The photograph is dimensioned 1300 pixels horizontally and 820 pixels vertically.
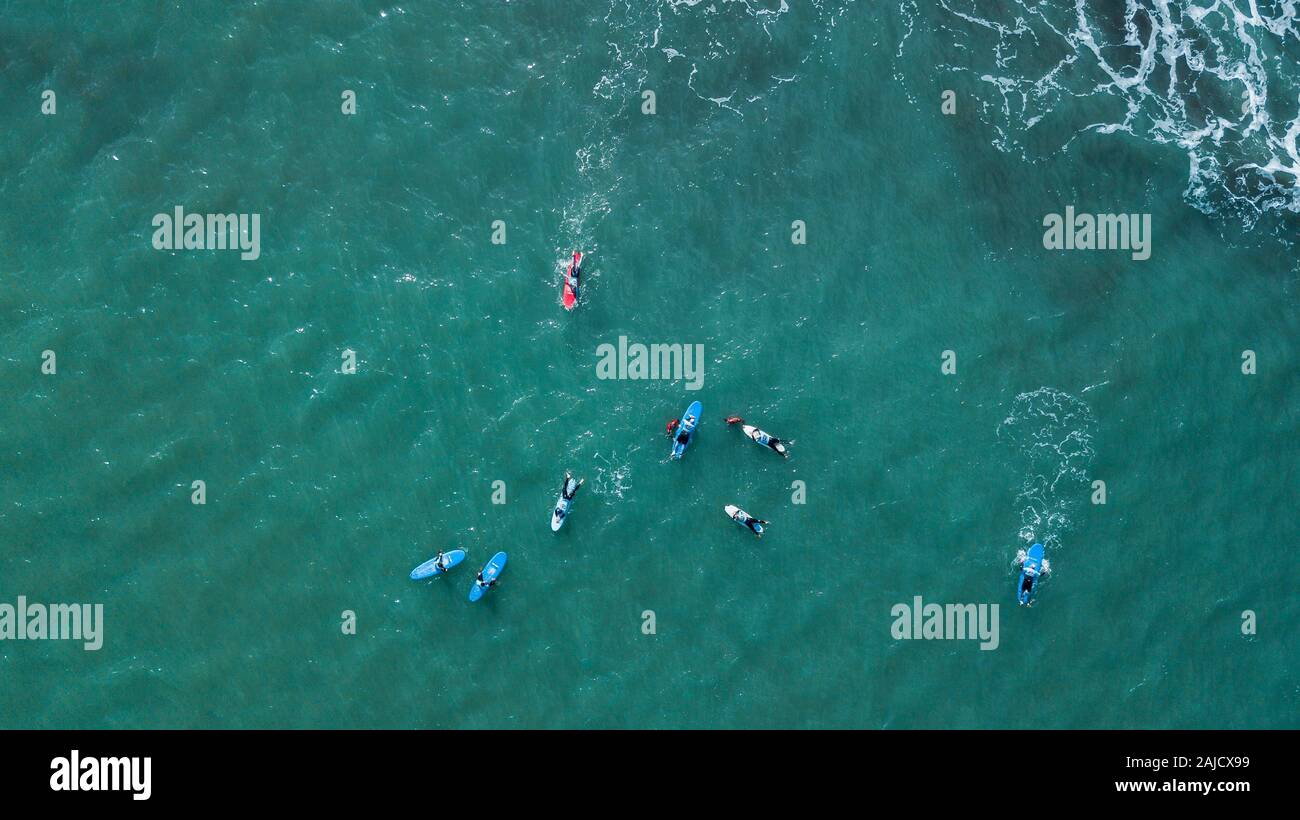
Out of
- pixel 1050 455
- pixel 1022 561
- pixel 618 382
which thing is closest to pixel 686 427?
pixel 618 382

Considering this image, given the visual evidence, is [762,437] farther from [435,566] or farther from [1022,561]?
[435,566]

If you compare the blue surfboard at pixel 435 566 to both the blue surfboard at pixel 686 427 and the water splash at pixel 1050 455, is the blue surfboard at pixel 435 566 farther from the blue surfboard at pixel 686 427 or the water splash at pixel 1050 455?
the water splash at pixel 1050 455

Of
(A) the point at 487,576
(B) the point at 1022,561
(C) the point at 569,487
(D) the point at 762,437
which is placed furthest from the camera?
(B) the point at 1022,561

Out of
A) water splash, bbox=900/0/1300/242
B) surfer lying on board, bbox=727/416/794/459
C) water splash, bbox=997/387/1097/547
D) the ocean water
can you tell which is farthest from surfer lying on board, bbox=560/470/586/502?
water splash, bbox=900/0/1300/242

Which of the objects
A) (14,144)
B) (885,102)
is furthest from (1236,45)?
(14,144)
